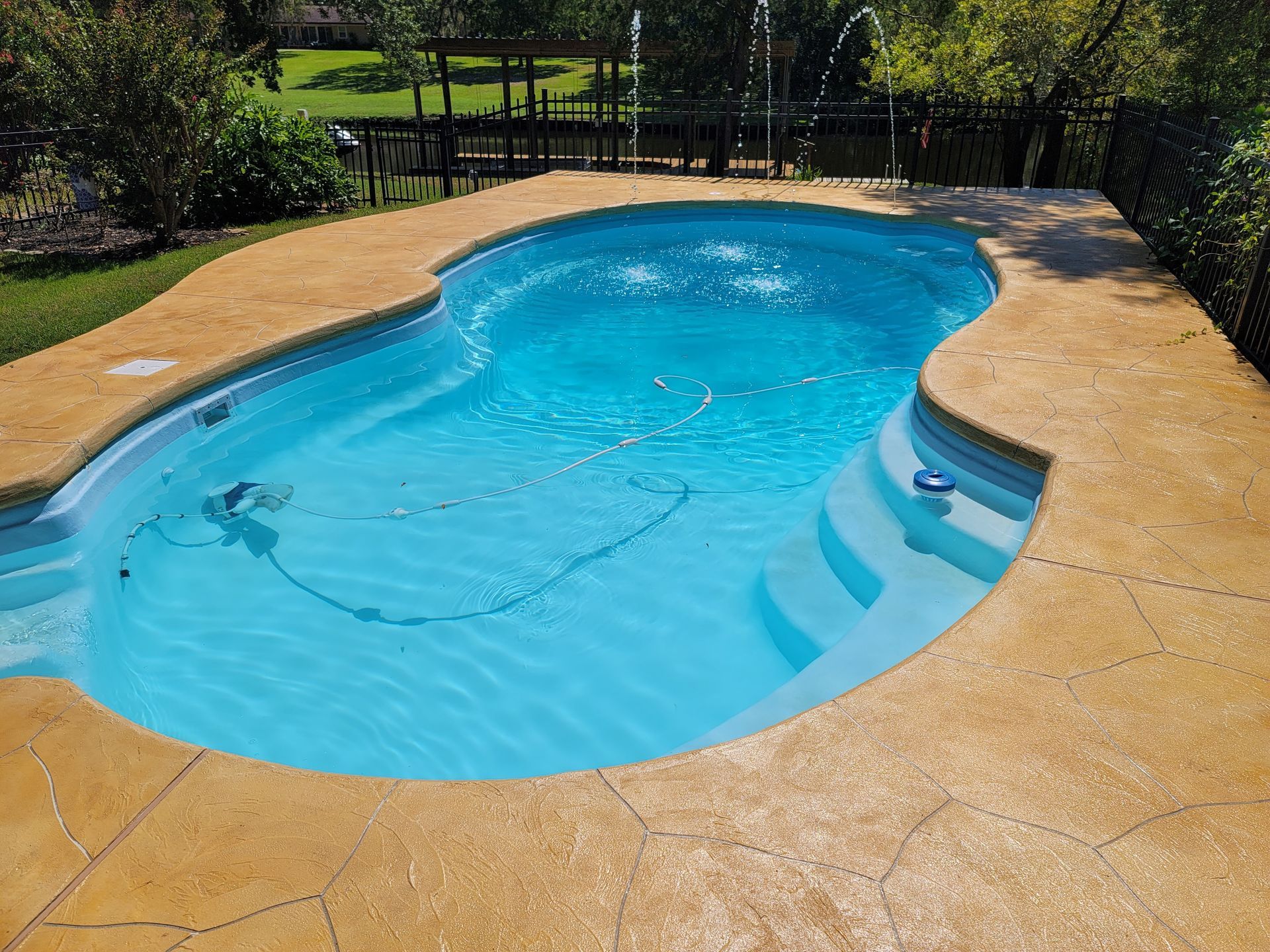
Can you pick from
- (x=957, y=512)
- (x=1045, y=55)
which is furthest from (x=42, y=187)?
(x=1045, y=55)

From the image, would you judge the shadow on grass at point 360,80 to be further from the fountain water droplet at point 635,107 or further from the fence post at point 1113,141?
the fence post at point 1113,141

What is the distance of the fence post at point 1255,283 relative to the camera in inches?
213

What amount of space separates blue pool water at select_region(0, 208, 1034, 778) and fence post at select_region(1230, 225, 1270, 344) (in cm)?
231

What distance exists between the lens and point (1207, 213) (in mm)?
6977

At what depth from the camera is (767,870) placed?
83.5 inches

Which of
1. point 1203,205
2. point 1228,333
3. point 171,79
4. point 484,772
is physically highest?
point 171,79

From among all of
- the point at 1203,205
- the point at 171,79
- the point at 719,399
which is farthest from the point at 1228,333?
the point at 171,79

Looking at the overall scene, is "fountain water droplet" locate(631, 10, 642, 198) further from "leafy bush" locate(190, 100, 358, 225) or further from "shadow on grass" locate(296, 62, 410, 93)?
"shadow on grass" locate(296, 62, 410, 93)

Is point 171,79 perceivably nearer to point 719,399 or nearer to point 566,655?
point 719,399

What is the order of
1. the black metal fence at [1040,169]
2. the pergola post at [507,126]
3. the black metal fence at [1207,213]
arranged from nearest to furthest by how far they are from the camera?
the black metal fence at [1207,213], the black metal fence at [1040,169], the pergola post at [507,126]

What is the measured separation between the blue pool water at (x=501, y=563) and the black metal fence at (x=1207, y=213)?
2.32 meters

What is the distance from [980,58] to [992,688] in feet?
52.4

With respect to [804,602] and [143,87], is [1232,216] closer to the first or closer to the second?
[804,602]

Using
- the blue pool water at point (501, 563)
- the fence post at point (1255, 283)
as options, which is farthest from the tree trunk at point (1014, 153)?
the fence post at point (1255, 283)
